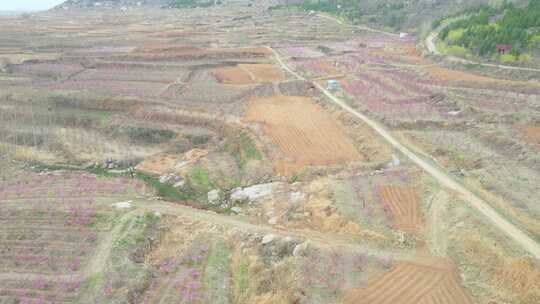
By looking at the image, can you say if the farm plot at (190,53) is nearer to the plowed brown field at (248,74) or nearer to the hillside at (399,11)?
the plowed brown field at (248,74)

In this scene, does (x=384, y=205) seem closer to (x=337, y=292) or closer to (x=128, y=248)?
(x=337, y=292)

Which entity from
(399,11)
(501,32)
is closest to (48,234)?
(501,32)

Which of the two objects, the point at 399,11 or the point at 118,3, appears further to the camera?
the point at 118,3

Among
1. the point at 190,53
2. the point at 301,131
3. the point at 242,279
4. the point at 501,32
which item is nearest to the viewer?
the point at 242,279

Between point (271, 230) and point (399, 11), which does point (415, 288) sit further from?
point (399, 11)

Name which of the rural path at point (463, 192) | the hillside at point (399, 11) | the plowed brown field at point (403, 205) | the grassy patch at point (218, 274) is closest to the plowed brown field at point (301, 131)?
the rural path at point (463, 192)

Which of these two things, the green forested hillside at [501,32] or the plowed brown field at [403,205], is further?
the green forested hillside at [501,32]
